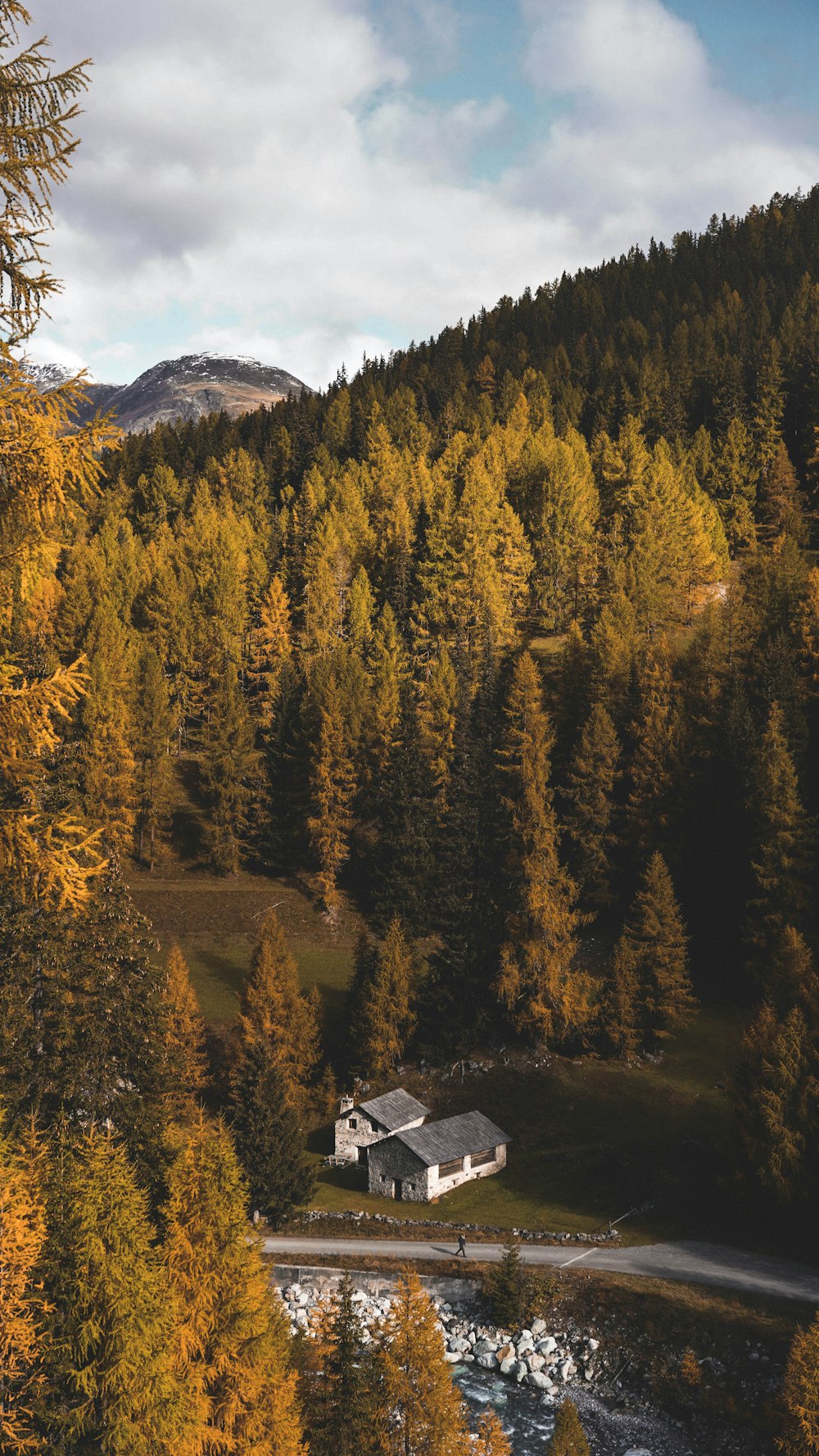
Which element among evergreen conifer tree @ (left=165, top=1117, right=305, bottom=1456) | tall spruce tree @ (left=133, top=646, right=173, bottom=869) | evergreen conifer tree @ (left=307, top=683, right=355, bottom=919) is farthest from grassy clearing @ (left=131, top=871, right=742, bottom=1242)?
evergreen conifer tree @ (left=165, top=1117, right=305, bottom=1456)

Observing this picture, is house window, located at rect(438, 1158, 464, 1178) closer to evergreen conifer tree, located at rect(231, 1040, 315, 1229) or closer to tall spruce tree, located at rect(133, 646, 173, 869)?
evergreen conifer tree, located at rect(231, 1040, 315, 1229)

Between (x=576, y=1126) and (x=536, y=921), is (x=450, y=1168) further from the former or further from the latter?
(x=536, y=921)

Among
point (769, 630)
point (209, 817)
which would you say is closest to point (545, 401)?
point (769, 630)

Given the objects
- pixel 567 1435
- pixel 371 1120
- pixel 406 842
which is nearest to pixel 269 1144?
pixel 371 1120

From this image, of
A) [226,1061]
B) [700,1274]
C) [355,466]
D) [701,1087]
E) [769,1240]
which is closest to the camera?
[700,1274]

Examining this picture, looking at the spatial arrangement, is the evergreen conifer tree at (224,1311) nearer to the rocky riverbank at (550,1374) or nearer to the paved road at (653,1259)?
the rocky riverbank at (550,1374)

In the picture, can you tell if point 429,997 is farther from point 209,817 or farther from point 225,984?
point 209,817
